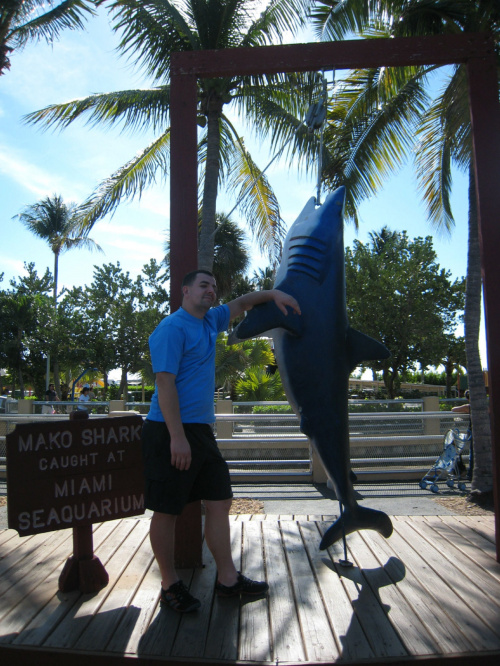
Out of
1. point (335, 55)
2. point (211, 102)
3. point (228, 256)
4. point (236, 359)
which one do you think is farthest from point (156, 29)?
point (228, 256)

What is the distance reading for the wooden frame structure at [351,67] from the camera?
10.8ft

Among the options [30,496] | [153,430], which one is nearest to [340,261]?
[153,430]

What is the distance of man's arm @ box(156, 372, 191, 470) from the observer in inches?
Answer: 96.1

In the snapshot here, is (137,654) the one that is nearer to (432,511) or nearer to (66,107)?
(432,511)

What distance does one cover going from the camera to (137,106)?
9.66m

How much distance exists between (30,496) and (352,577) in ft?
5.75

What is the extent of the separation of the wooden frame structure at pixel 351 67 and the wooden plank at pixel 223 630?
167 centimetres

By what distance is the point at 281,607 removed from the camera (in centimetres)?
253

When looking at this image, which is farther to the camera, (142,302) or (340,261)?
(142,302)

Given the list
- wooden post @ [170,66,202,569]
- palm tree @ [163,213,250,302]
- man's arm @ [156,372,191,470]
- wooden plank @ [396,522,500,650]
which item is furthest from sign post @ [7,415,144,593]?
palm tree @ [163,213,250,302]

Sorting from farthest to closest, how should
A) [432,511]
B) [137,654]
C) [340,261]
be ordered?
1. [432,511]
2. [340,261]
3. [137,654]

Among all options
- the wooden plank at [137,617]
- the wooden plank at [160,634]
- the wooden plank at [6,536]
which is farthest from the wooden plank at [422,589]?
the wooden plank at [6,536]

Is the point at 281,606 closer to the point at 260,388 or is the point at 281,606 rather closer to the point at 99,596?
the point at 99,596

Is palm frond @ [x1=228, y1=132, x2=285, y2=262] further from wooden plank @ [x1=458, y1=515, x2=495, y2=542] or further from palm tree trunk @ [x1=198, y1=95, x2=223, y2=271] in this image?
wooden plank @ [x1=458, y1=515, x2=495, y2=542]
